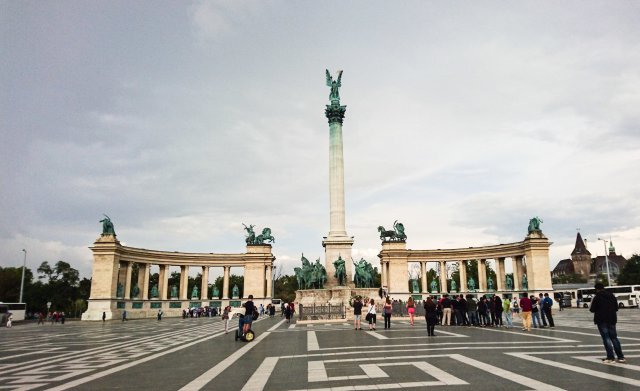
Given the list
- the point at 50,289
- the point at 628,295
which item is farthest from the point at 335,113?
the point at 50,289

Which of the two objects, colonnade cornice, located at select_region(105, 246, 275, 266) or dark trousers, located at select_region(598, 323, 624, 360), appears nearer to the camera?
dark trousers, located at select_region(598, 323, 624, 360)

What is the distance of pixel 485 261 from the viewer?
79.6 metres

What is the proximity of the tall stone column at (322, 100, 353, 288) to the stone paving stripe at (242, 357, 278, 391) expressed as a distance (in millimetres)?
39087

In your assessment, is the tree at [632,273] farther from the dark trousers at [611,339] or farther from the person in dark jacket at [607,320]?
the dark trousers at [611,339]

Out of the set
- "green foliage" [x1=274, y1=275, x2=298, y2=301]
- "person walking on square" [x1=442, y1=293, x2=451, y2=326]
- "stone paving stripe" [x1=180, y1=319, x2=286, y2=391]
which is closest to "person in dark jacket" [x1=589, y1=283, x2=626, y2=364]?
"stone paving stripe" [x1=180, y1=319, x2=286, y2=391]

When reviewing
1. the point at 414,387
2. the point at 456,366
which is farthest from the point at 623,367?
the point at 414,387

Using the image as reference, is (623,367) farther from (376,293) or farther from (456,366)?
(376,293)

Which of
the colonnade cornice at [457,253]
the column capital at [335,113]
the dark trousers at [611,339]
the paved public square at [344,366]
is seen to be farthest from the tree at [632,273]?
the dark trousers at [611,339]

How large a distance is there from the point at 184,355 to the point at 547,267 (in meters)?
65.3

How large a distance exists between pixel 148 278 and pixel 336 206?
36514mm

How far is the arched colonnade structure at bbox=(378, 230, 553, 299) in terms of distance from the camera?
224ft

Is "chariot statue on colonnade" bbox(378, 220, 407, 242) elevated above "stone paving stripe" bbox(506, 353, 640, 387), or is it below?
above

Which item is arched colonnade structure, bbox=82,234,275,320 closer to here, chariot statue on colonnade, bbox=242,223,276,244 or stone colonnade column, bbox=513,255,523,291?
chariot statue on colonnade, bbox=242,223,276,244

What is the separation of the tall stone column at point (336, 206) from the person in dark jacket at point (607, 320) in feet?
134
